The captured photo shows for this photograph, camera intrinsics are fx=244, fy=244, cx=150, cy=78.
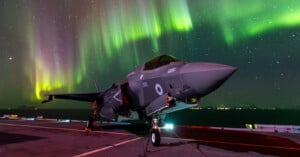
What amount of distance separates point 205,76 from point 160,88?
110 inches

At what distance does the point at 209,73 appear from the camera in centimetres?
804

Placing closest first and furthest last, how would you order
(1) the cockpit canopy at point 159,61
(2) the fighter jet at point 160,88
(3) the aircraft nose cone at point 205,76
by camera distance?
(3) the aircraft nose cone at point 205,76 < (2) the fighter jet at point 160,88 < (1) the cockpit canopy at point 159,61

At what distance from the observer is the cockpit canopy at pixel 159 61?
36.0ft

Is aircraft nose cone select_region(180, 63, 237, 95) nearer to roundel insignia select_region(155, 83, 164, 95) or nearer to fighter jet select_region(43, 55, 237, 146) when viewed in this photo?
fighter jet select_region(43, 55, 237, 146)

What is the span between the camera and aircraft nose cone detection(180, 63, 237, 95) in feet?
25.8

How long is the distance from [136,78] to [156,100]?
7.49ft

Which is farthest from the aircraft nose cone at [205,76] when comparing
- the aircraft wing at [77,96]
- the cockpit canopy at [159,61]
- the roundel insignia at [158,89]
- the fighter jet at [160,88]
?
the aircraft wing at [77,96]

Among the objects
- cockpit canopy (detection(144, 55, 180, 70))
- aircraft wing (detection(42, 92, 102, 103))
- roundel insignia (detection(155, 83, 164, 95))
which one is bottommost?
roundel insignia (detection(155, 83, 164, 95))

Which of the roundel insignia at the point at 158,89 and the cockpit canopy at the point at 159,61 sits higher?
the cockpit canopy at the point at 159,61

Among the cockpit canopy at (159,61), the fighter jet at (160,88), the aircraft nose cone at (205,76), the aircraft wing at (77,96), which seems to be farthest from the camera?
the aircraft wing at (77,96)

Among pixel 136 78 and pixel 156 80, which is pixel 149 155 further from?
pixel 136 78

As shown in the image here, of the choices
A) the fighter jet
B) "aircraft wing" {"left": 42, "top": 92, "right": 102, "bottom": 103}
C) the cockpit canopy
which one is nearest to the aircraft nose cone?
the fighter jet

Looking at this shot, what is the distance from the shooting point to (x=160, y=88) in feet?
34.5

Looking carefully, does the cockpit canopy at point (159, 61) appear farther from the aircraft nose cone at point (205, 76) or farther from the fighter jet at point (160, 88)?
the aircraft nose cone at point (205, 76)
